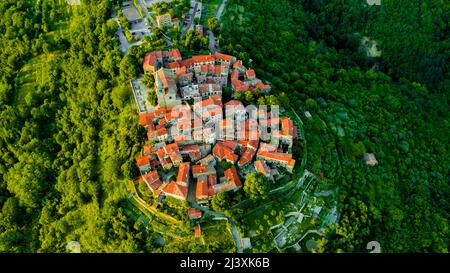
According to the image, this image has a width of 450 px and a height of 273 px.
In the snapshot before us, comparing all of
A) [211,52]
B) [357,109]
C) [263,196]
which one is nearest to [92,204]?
[263,196]

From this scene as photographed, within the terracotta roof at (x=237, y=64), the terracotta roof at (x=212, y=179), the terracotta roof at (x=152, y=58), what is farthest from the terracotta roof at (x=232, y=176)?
the terracotta roof at (x=152, y=58)

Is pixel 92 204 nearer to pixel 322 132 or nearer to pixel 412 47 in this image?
pixel 322 132

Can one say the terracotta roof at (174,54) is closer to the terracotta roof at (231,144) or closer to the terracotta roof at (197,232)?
the terracotta roof at (231,144)

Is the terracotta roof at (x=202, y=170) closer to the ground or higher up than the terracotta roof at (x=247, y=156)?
closer to the ground

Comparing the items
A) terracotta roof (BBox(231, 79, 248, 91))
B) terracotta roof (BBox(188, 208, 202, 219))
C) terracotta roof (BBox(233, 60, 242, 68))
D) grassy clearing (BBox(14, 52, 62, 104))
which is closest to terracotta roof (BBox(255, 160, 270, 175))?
terracotta roof (BBox(188, 208, 202, 219))

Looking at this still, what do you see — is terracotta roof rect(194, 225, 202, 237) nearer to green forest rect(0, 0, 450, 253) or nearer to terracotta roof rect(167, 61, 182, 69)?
green forest rect(0, 0, 450, 253)
